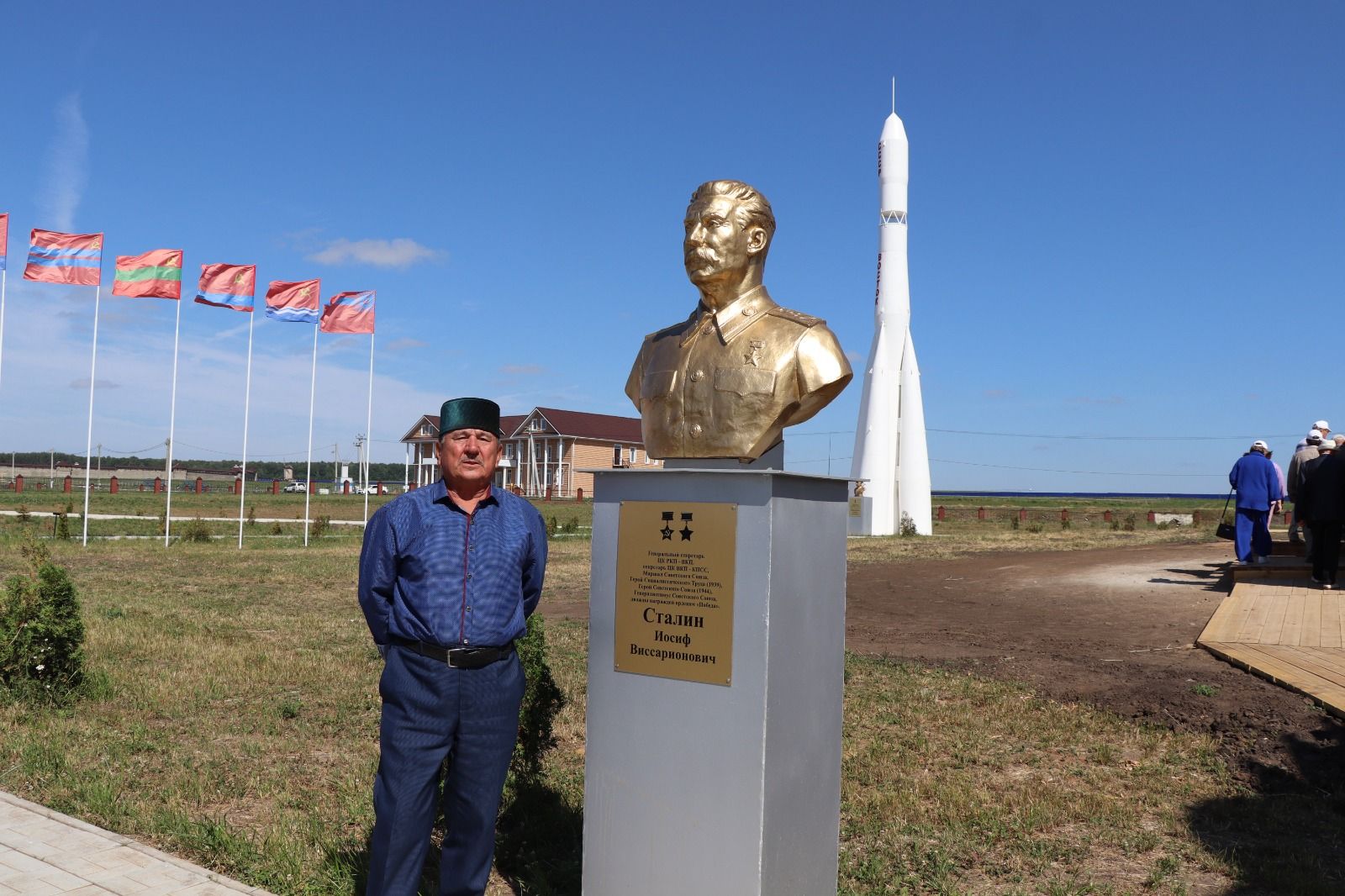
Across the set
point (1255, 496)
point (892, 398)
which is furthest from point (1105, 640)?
point (892, 398)

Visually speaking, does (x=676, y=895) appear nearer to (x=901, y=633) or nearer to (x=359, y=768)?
(x=359, y=768)

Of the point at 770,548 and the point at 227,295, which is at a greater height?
the point at 227,295

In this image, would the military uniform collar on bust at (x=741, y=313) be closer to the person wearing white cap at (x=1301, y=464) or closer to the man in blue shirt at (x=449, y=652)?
the man in blue shirt at (x=449, y=652)

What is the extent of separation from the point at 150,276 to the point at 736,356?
18.7 metres

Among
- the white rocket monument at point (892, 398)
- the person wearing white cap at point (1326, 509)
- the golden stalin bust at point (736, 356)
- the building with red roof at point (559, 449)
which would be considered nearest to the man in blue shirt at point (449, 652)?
the golden stalin bust at point (736, 356)

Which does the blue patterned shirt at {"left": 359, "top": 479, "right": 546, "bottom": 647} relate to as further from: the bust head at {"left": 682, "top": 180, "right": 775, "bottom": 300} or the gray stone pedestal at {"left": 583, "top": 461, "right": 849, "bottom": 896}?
the bust head at {"left": 682, "top": 180, "right": 775, "bottom": 300}

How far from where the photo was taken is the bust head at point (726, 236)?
12.9 feet

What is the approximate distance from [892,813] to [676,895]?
177 centimetres

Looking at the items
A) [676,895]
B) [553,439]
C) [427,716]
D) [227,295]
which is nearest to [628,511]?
[427,716]

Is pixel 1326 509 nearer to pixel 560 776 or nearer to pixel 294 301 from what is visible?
pixel 560 776

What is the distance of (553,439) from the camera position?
190 ft

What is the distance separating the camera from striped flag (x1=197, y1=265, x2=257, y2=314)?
20.0m

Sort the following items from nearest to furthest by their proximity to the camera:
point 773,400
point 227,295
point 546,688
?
point 773,400
point 546,688
point 227,295

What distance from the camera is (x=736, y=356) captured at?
391 centimetres
